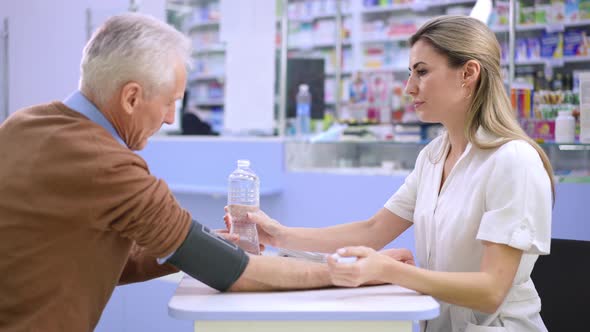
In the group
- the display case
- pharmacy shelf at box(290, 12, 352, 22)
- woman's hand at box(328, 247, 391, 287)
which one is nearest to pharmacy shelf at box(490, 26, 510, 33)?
the display case

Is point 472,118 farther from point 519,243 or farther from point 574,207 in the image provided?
point 574,207

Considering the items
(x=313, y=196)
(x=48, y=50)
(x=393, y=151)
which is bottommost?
(x=313, y=196)

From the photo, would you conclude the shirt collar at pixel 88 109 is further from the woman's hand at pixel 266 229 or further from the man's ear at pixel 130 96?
the woman's hand at pixel 266 229

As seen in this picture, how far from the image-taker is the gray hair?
1335mm

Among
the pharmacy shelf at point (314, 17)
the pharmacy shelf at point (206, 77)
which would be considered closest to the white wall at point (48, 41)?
the pharmacy shelf at point (314, 17)

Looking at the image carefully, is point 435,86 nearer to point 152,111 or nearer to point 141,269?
point 152,111

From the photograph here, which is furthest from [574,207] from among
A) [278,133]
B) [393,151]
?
[278,133]

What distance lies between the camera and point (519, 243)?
4.81ft

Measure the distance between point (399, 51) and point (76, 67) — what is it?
329 cm

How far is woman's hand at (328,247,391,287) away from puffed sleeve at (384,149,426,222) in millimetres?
624

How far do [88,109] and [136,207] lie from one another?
237 millimetres

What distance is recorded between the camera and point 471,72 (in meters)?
1.71

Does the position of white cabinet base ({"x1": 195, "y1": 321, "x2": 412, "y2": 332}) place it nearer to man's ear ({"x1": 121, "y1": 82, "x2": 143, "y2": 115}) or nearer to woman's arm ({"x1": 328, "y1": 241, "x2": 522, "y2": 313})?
woman's arm ({"x1": 328, "y1": 241, "x2": 522, "y2": 313})

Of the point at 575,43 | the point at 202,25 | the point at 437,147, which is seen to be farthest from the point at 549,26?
the point at 202,25
